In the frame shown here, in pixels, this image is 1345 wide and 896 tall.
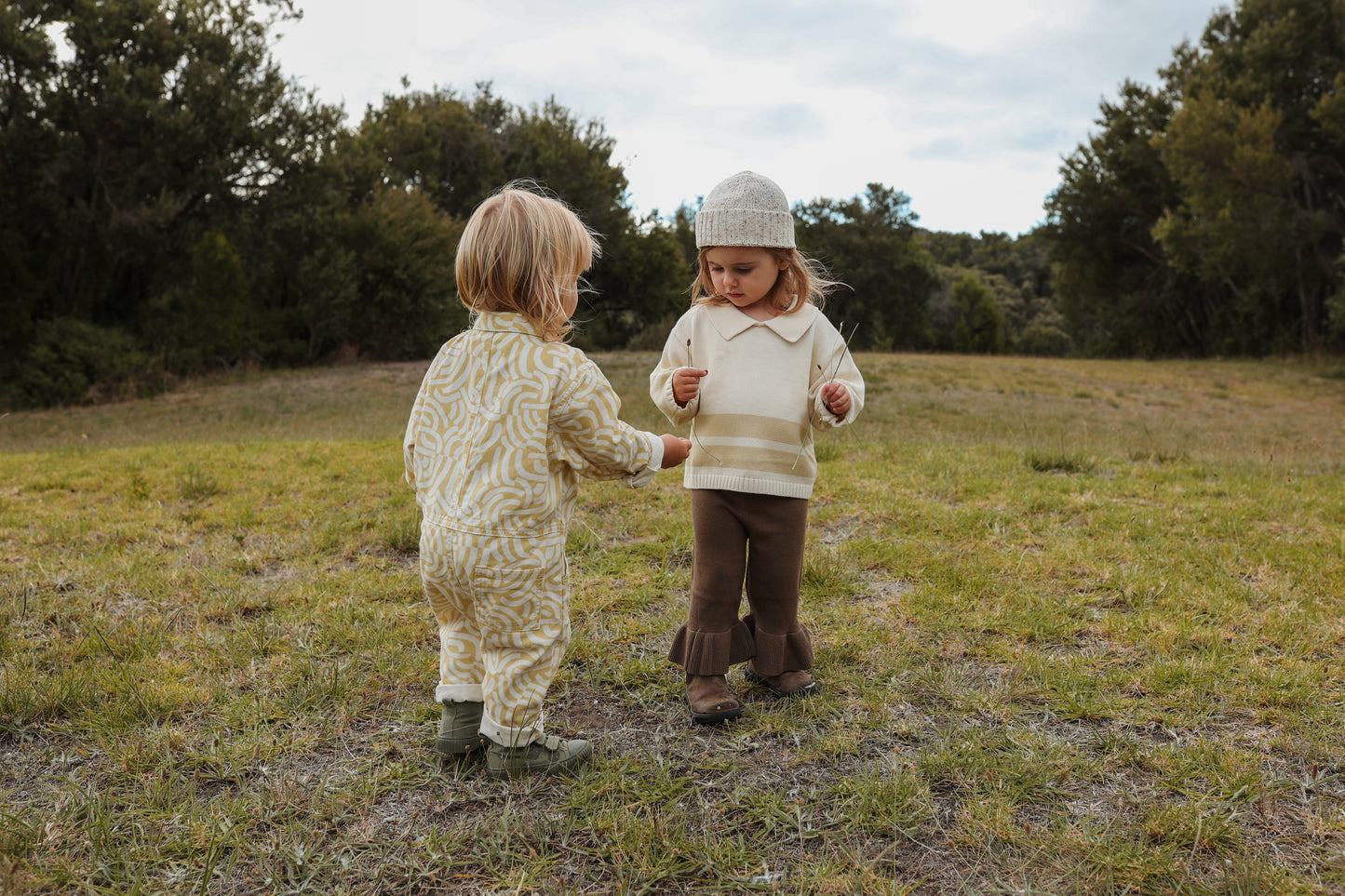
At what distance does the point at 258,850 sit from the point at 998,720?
231 cm

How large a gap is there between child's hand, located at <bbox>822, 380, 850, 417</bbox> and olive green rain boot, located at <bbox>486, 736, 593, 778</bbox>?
4.56 ft

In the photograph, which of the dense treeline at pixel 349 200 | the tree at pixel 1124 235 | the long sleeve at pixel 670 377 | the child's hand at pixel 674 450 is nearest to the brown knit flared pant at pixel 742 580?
the long sleeve at pixel 670 377

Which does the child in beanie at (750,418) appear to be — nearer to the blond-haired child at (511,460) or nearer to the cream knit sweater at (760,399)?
the cream knit sweater at (760,399)

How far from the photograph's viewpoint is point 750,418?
10.5 ft

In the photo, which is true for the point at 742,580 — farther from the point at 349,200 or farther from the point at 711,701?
the point at 349,200

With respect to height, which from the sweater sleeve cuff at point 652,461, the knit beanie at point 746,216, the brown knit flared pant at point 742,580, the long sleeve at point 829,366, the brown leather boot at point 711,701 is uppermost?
the knit beanie at point 746,216

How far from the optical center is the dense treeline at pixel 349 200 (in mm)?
21016

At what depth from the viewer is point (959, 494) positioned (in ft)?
20.8

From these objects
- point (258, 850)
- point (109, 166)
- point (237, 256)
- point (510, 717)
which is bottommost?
point (258, 850)

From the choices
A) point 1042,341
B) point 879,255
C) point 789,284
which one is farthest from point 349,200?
point 1042,341

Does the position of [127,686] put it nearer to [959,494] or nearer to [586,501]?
[586,501]

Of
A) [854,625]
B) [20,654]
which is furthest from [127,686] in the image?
[854,625]

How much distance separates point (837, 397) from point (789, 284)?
53 cm

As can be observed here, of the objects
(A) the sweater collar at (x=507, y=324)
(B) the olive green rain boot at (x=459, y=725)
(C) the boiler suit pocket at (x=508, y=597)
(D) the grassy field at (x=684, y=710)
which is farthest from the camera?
(B) the olive green rain boot at (x=459, y=725)
